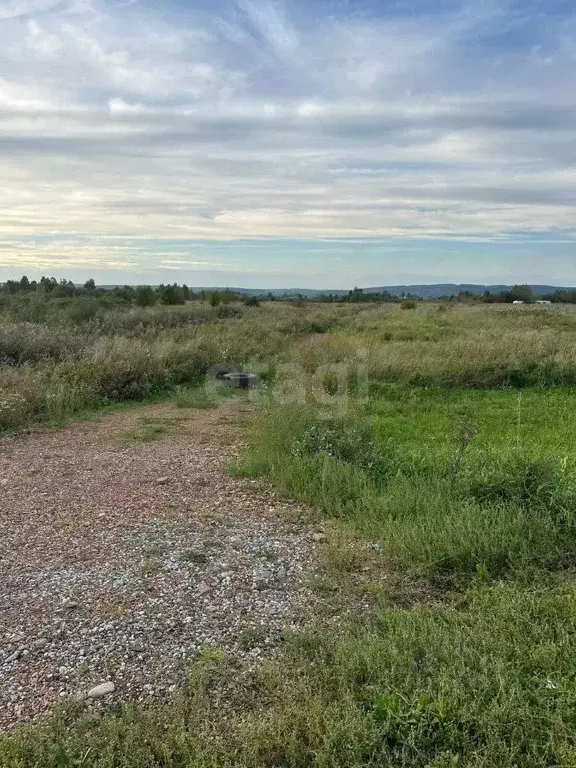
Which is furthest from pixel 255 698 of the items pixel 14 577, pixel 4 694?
pixel 14 577

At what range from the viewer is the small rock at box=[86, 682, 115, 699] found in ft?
9.32

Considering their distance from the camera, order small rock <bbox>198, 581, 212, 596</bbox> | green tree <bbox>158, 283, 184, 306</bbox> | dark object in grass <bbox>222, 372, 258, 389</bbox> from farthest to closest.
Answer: green tree <bbox>158, 283, 184, 306</bbox>
dark object in grass <bbox>222, 372, 258, 389</bbox>
small rock <bbox>198, 581, 212, 596</bbox>

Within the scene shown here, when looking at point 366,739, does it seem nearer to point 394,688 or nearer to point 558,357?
point 394,688

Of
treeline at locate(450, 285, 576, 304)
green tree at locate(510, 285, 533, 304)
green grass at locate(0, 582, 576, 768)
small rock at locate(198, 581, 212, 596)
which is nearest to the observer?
green grass at locate(0, 582, 576, 768)

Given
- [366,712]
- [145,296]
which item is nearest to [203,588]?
[366,712]

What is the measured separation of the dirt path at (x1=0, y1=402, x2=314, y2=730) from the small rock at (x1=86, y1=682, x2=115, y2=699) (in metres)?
0.02

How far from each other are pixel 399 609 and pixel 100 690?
1.65 m

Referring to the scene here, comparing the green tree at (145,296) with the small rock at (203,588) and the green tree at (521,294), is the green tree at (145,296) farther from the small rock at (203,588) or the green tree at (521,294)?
the green tree at (521,294)

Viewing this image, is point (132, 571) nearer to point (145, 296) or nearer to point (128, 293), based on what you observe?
point (145, 296)

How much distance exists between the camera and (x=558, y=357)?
40.8 ft

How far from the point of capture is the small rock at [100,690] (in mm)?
2842

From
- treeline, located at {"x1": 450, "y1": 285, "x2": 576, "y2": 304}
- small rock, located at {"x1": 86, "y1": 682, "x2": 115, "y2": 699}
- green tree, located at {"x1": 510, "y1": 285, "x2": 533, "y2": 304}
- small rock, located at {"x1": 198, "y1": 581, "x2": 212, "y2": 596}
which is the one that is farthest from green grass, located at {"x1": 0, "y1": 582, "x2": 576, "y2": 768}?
green tree, located at {"x1": 510, "y1": 285, "x2": 533, "y2": 304}

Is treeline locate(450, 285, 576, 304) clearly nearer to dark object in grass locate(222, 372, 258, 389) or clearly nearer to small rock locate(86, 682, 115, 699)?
dark object in grass locate(222, 372, 258, 389)

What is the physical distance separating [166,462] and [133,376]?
13.4 ft
